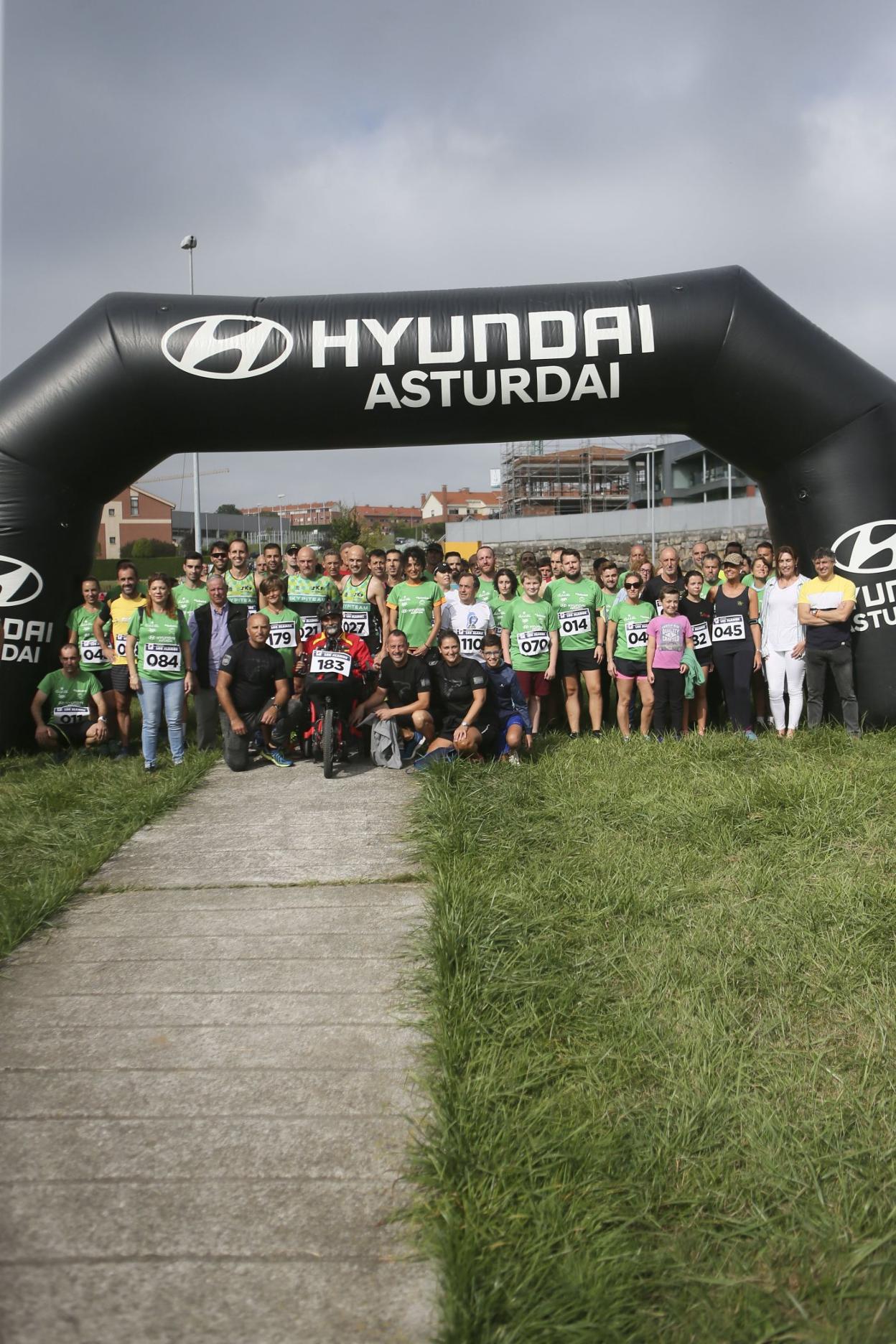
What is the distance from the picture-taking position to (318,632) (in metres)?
8.63

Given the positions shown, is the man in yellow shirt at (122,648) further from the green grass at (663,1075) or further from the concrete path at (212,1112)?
the green grass at (663,1075)

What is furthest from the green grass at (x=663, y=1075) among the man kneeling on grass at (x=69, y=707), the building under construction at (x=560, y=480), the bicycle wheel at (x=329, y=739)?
the building under construction at (x=560, y=480)

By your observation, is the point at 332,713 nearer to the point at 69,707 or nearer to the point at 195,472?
the point at 69,707

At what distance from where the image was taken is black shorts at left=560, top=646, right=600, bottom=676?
8.84 m

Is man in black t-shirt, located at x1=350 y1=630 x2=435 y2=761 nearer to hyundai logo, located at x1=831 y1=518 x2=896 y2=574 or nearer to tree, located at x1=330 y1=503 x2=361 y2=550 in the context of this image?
hyundai logo, located at x1=831 y1=518 x2=896 y2=574

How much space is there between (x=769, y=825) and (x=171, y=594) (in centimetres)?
505

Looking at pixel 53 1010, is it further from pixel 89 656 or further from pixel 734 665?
pixel 734 665

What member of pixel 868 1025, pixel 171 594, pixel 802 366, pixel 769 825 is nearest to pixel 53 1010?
pixel 868 1025

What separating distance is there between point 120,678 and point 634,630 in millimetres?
4488

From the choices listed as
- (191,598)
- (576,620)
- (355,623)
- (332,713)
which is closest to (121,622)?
(191,598)

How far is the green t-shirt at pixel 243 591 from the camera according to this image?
9383 millimetres

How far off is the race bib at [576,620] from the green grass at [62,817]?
3.23 meters

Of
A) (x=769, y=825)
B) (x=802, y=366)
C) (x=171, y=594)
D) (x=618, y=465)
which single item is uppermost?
(x=618, y=465)

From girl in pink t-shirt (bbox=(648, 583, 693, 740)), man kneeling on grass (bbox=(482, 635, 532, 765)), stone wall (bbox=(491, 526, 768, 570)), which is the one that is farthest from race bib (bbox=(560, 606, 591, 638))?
stone wall (bbox=(491, 526, 768, 570))
